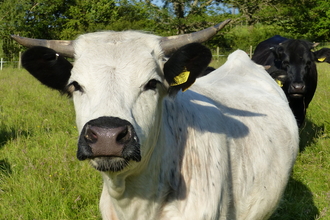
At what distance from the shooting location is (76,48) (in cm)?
263

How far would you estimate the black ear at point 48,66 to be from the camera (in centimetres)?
254

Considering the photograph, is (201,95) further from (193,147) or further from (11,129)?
(11,129)

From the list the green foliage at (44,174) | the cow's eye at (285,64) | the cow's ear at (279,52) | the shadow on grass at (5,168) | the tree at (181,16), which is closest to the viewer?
the green foliage at (44,174)

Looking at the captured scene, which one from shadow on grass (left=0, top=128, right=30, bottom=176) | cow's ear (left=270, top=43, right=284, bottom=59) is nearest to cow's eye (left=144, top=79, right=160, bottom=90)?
shadow on grass (left=0, top=128, right=30, bottom=176)

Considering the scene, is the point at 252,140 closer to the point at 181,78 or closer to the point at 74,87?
the point at 181,78

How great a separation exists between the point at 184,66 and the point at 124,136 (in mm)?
760

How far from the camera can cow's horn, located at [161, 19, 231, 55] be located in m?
2.59

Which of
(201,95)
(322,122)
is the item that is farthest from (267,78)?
(322,122)

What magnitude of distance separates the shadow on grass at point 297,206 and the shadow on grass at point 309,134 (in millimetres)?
1561

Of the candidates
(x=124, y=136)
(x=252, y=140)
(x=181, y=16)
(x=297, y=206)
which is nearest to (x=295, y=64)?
(x=297, y=206)

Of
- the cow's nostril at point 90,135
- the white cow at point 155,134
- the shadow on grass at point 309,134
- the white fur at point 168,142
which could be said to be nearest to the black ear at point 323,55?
the shadow on grass at point 309,134

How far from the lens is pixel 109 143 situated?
2018mm

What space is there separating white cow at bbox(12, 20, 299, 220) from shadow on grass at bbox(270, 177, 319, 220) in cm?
119

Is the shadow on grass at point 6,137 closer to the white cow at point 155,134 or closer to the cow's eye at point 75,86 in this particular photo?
the white cow at point 155,134
